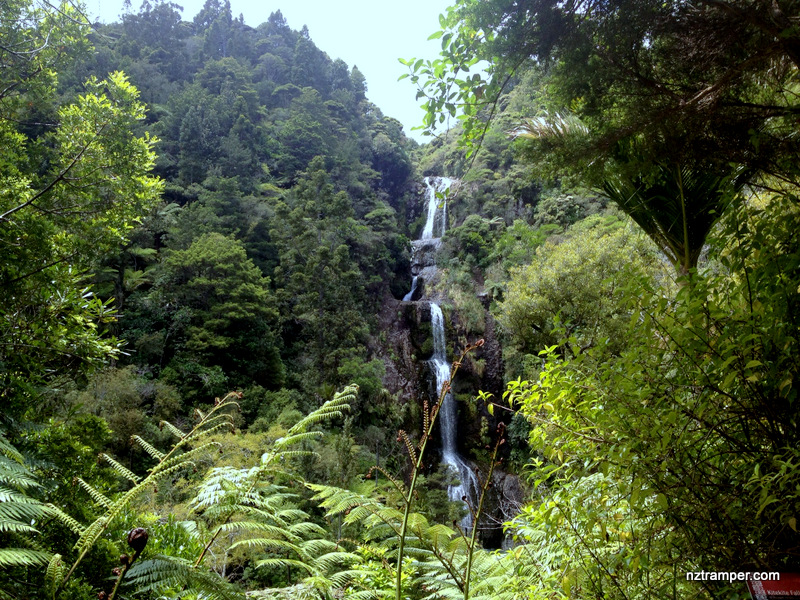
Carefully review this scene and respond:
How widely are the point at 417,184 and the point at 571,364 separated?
2738cm

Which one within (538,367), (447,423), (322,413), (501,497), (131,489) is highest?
(538,367)

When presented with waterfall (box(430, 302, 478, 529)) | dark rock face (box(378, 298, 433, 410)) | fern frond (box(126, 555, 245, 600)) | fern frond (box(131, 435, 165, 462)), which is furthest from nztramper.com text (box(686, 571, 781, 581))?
dark rock face (box(378, 298, 433, 410))

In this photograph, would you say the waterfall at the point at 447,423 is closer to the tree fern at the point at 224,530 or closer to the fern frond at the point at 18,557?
the tree fern at the point at 224,530

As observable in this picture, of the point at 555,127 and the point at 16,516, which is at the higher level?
the point at 555,127

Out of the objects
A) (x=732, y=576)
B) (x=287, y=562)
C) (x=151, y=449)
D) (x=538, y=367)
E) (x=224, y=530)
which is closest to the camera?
(x=732, y=576)

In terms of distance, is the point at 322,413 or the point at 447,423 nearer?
the point at 322,413

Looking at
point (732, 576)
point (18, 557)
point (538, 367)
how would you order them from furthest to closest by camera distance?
point (538, 367)
point (732, 576)
point (18, 557)

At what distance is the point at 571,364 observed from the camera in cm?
168

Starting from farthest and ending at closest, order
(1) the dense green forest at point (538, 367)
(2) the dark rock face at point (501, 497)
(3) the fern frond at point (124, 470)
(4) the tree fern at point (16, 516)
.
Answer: (2) the dark rock face at point (501, 497)
(3) the fern frond at point (124, 470)
(1) the dense green forest at point (538, 367)
(4) the tree fern at point (16, 516)

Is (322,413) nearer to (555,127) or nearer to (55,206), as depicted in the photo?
(555,127)

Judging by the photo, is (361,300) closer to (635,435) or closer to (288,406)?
(288,406)

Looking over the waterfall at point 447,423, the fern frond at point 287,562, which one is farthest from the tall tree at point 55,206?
the waterfall at point 447,423

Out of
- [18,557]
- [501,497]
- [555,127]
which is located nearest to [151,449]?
[18,557]

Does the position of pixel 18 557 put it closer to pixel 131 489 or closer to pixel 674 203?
pixel 131 489
